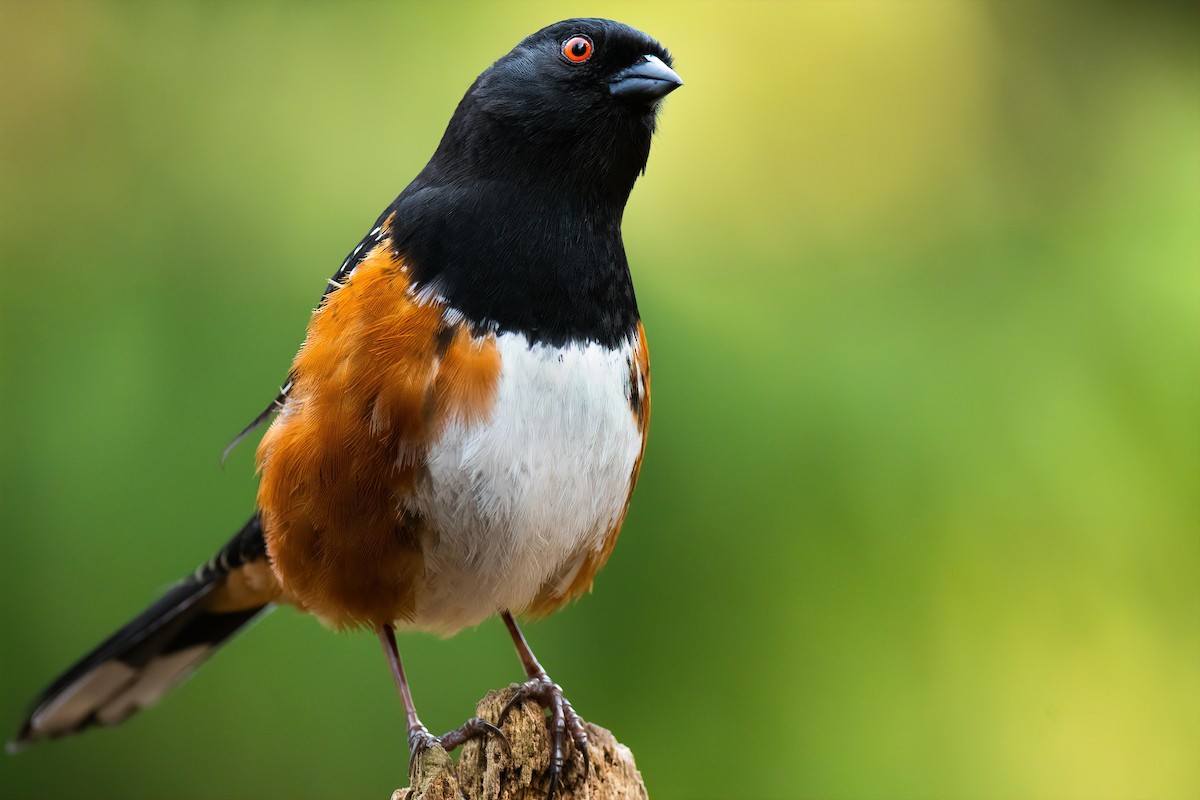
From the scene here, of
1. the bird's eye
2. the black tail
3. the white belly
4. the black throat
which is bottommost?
the black tail

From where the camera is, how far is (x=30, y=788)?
2967 mm

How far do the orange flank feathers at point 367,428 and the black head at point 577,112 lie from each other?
297mm

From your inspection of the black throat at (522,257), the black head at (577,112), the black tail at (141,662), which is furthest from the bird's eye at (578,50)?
the black tail at (141,662)

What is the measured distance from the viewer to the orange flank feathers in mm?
1931

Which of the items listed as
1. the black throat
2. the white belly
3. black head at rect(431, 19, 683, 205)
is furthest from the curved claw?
black head at rect(431, 19, 683, 205)

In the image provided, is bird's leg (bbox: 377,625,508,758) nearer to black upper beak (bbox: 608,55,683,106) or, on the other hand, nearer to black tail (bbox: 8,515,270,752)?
black tail (bbox: 8,515,270,752)

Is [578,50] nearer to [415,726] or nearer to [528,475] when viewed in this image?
[528,475]

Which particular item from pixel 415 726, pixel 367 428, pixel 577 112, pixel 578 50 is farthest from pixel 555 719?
pixel 578 50

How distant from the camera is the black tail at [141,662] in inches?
112

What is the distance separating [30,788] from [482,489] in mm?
1821

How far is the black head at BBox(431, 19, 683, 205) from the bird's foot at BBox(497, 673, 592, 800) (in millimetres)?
909

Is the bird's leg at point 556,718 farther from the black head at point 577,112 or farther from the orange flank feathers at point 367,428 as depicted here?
the black head at point 577,112

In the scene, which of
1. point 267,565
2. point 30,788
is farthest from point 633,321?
point 30,788

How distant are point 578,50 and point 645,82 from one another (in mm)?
145
